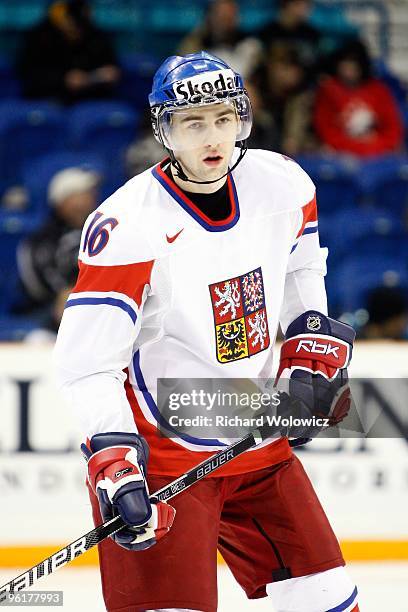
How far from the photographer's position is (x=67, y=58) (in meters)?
5.84

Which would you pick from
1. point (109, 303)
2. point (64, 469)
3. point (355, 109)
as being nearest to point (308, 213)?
point (109, 303)

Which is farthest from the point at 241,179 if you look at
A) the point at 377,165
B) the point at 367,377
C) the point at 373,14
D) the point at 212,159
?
the point at 373,14

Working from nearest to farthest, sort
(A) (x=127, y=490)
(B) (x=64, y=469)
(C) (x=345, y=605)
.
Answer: (A) (x=127, y=490), (C) (x=345, y=605), (B) (x=64, y=469)

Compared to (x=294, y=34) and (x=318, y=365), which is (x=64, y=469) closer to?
(x=318, y=365)

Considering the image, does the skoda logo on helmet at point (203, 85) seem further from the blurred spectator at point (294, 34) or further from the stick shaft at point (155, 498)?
the blurred spectator at point (294, 34)

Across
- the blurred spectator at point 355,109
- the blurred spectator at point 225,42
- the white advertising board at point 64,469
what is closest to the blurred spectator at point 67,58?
the blurred spectator at point 225,42

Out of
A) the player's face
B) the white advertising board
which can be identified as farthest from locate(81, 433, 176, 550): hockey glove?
the white advertising board

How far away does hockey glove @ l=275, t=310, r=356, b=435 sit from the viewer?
7.56 ft

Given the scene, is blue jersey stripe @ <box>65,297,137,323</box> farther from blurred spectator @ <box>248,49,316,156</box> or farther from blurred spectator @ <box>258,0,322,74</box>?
blurred spectator @ <box>258,0,322,74</box>

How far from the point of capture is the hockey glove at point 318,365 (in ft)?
7.56

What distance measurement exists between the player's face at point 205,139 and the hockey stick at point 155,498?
0.50 metres

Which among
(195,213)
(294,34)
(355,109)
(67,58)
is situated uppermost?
(294,34)

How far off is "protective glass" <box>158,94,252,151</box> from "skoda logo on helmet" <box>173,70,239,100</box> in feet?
0.07

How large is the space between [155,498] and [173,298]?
1.19ft
